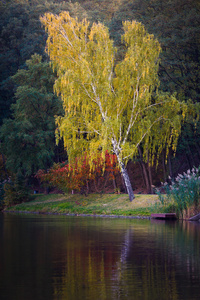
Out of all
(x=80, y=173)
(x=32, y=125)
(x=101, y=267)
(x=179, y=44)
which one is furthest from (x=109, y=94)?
(x=101, y=267)

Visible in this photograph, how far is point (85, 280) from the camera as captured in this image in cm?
853

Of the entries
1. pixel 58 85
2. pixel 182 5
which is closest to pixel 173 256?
pixel 58 85

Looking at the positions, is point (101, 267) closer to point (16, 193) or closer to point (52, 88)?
point (16, 193)

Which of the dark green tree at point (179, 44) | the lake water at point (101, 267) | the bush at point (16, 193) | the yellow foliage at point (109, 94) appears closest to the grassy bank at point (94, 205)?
the bush at point (16, 193)

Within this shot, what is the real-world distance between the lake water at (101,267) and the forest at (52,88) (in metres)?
13.3

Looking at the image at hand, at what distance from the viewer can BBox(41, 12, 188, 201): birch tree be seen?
31.9m

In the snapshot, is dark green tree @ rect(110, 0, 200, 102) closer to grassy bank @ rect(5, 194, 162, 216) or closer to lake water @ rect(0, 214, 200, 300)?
grassy bank @ rect(5, 194, 162, 216)

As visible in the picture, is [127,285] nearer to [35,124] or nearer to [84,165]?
[84,165]

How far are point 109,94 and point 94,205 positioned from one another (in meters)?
7.55

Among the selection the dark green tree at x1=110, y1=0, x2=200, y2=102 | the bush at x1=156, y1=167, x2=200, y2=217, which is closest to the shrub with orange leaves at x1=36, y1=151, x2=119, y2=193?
the dark green tree at x1=110, y1=0, x2=200, y2=102

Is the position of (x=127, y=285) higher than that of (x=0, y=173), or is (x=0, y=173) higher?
(x=0, y=173)

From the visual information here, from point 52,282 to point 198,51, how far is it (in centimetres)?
2976

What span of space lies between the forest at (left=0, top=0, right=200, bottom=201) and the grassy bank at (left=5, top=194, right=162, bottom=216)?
66.2 inches

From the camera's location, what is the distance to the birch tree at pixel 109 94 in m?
31.9
